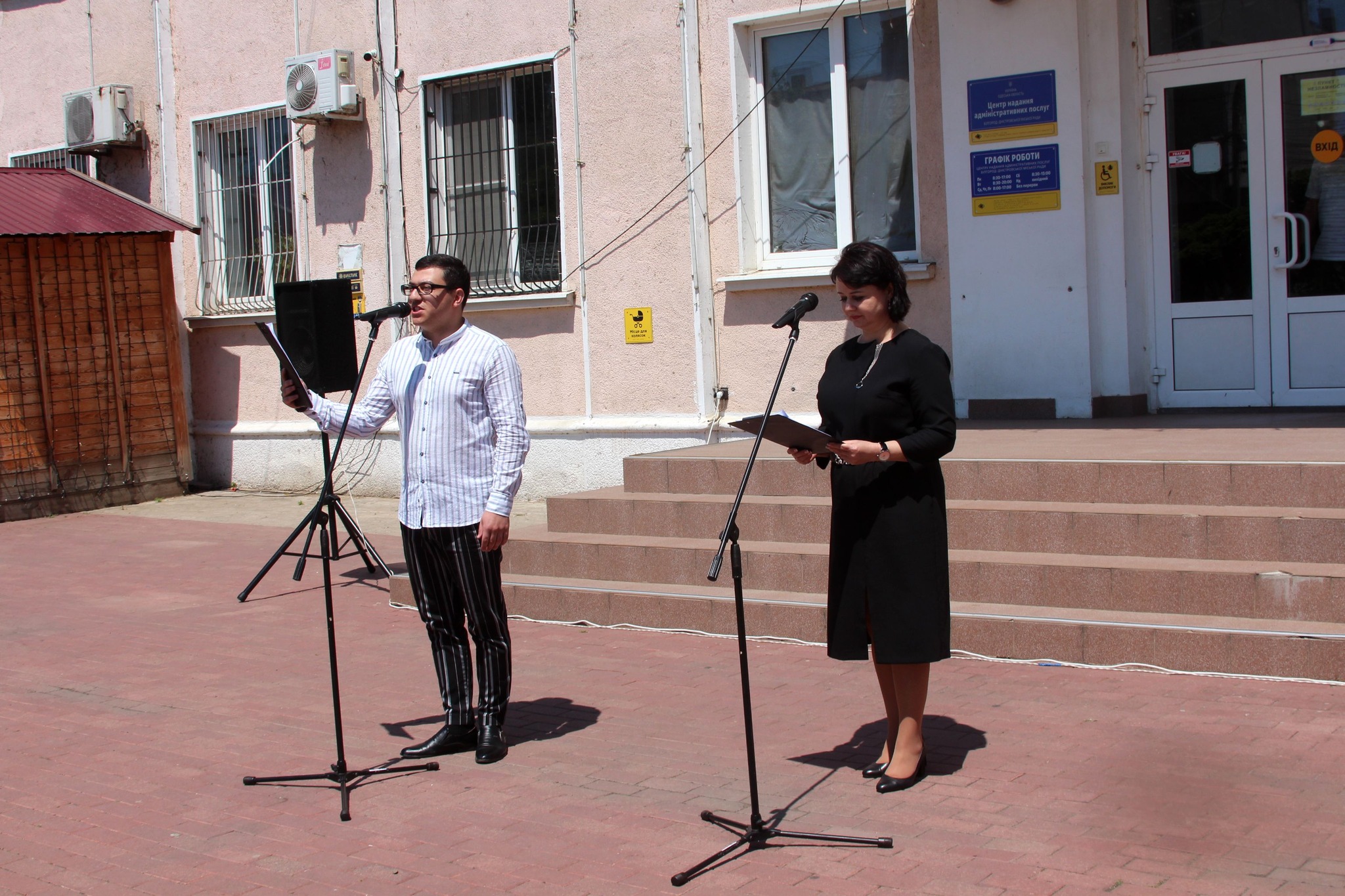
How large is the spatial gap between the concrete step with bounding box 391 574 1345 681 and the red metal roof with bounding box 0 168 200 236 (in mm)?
7804

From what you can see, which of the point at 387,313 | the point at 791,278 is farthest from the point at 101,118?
the point at 387,313

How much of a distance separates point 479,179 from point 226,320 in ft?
12.0

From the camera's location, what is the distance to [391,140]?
12.8 meters

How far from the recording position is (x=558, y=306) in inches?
464

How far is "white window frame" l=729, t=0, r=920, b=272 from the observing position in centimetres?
1027

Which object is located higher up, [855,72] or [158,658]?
[855,72]

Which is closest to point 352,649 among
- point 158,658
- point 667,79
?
point 158,658

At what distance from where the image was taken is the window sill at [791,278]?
9984 millimetres

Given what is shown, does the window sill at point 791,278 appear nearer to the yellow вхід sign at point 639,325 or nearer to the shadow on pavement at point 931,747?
the yellow вхід sign at point 639,325

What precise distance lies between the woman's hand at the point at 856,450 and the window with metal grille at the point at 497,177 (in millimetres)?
7647

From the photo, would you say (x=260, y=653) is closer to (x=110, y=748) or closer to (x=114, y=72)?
(x=110, y=748)

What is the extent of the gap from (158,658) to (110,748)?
175 cm

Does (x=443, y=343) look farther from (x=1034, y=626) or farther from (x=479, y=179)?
(x=479, y=179)

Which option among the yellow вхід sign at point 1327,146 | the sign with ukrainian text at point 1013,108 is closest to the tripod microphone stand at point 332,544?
the sign with ukrainian text at point 1013,108
